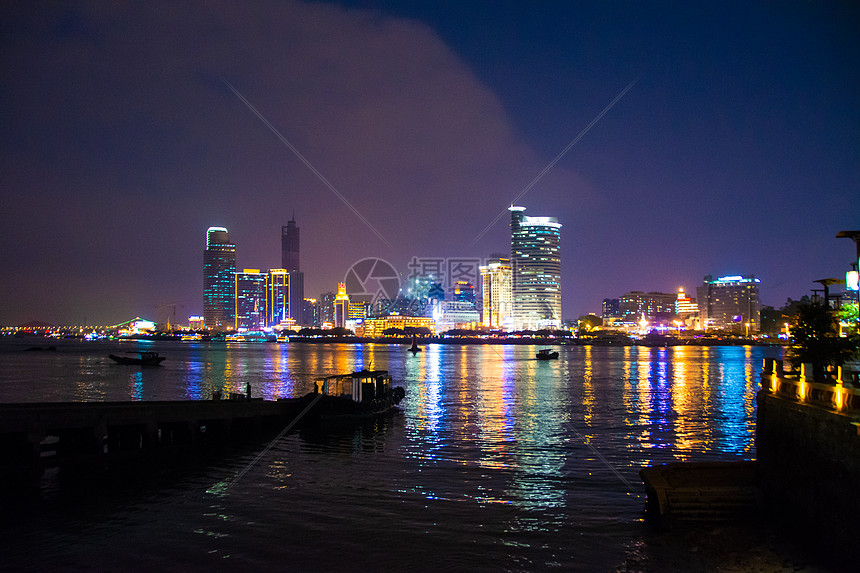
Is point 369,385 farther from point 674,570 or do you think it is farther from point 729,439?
point 674,570

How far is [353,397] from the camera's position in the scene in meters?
45.0

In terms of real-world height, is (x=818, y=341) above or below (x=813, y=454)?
above

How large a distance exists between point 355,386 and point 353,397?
0.80m

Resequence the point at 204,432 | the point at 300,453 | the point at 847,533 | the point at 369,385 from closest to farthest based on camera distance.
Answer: the point at 847,533, the point at 300,453, the point at 204,432, the point at 369,385

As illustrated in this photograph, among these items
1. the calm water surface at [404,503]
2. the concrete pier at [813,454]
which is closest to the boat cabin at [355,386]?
the calm water surface at [404,503]

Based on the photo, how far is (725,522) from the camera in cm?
1902

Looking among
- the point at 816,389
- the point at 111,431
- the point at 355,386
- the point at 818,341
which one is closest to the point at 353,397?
the point at 355,386

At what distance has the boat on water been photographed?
41000 mm

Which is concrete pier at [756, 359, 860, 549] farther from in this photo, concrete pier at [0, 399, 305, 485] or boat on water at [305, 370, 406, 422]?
boat on water at [305, 370, 406, 422]

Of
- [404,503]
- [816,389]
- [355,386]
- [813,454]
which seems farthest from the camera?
[355,386]

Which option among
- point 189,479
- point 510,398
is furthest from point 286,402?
point 510,398

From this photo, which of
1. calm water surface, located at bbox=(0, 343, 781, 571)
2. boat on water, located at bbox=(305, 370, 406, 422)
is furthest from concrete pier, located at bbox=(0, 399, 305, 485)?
boat on water, located at bbox=(305, 370, 406, 422)

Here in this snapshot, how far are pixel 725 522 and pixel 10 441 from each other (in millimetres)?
25244

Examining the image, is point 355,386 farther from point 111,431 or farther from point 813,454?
point 813,454
